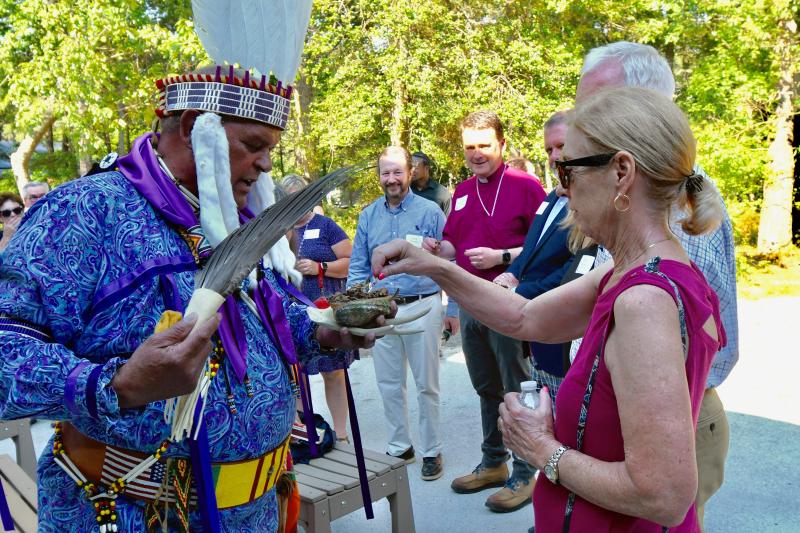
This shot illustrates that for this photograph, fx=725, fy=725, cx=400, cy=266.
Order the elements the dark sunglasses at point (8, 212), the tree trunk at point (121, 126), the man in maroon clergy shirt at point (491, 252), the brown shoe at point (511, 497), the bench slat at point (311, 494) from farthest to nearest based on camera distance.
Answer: the tree trunk at point (121, 126) < the dark sunglasses at point (8, 212) < the man in maroon clergy shirt at point (491, 252) < the brown shoe at point (511, 497) < the bench slat at point (311, 494)

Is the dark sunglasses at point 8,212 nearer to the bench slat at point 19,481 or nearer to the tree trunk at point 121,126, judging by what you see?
the bench slat at point 19,481

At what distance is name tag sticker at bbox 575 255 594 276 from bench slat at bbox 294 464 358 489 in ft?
4.91

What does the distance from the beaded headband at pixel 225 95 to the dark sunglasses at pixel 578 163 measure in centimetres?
82

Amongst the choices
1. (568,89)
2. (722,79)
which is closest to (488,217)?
(722,79)

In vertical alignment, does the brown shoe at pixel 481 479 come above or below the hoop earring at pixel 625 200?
below

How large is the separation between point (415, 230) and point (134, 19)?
35.4 feet

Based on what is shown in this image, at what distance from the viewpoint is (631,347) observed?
4.86ft

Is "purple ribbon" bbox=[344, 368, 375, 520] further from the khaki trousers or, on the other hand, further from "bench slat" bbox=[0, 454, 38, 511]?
"bench slat" bbox=[0, 454, 38, 511]

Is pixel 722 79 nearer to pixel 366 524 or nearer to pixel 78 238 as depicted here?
pixel 366 524

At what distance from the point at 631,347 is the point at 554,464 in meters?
0.35

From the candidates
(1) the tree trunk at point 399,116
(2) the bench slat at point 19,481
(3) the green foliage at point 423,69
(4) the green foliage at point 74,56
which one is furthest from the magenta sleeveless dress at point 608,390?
(1) the tree trunk at point 399,116

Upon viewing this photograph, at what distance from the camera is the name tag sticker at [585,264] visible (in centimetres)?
325

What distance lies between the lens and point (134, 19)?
1369 centimetres

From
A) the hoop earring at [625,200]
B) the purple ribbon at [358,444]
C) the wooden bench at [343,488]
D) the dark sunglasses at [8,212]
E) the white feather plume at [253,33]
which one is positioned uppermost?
the white feather plume at [253,33]
